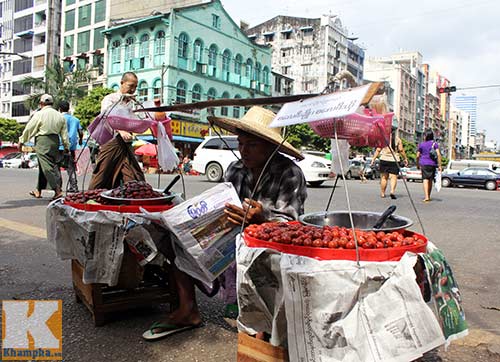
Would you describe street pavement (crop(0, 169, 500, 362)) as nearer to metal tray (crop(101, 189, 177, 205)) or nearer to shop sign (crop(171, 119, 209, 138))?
metal tray (crop(101, 189, 177, 205))

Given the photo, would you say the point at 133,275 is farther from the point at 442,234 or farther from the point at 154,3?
the point at 154,3

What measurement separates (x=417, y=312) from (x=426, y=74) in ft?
343

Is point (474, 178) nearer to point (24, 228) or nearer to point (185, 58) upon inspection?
point (24, 228)

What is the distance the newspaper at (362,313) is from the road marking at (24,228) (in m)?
4.15

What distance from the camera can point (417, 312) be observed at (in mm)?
1488

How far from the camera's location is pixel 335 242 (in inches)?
64.0

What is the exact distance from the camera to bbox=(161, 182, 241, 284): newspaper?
6.82ft

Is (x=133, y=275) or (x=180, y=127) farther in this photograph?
(x=180, y=127)

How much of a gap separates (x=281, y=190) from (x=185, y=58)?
111ft

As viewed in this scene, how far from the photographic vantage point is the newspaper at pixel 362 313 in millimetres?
1451

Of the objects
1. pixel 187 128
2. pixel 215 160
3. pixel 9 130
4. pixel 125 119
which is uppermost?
pixel 187 128

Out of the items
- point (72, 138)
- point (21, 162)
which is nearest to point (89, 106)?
point (21, 162)

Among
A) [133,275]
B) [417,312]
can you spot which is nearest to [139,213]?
[133,275]

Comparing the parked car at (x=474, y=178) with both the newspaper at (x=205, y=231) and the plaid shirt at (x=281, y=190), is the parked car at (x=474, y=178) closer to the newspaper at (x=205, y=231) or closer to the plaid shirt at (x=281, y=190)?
the plaid shirt at (x=281, y=190)
